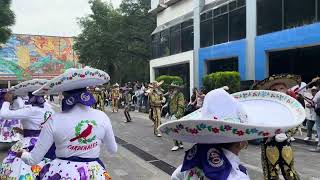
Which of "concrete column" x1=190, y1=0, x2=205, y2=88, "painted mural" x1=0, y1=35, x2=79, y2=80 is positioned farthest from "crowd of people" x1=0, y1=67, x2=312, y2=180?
"painted mural" x1=0, y1=35, x2=79, y2=80

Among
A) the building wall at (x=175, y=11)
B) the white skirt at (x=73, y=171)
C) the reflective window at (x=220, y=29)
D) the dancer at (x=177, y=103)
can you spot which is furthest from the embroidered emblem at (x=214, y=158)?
the building wall at (x=175, y=11)

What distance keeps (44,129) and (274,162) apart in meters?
2.90

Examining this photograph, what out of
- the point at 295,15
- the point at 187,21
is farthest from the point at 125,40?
the point at 295,15

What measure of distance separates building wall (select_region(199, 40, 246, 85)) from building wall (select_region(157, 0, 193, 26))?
430 centimetres

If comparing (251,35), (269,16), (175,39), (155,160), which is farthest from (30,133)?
(175,39)

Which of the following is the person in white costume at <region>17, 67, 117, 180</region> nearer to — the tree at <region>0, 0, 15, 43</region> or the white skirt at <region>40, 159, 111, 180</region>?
the white skirt at <region>40, 159, 111, 180</region>

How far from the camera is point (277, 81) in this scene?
18.3 feet

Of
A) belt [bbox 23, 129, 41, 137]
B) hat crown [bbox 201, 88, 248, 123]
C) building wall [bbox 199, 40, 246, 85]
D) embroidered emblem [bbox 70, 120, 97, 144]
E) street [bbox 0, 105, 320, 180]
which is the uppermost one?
building wall [bbox 199, 40, 246, 85]

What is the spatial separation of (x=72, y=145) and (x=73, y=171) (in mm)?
219

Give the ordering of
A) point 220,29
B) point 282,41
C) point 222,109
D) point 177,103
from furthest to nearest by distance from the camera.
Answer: point 220,29 < point 282,41 < point 177,103 < point 222,109

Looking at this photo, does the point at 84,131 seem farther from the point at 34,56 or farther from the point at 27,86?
the point at 34,56

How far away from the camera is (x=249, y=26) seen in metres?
22.2

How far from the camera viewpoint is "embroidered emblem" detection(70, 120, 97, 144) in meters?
4.12

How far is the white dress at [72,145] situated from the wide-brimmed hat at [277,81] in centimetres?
216
